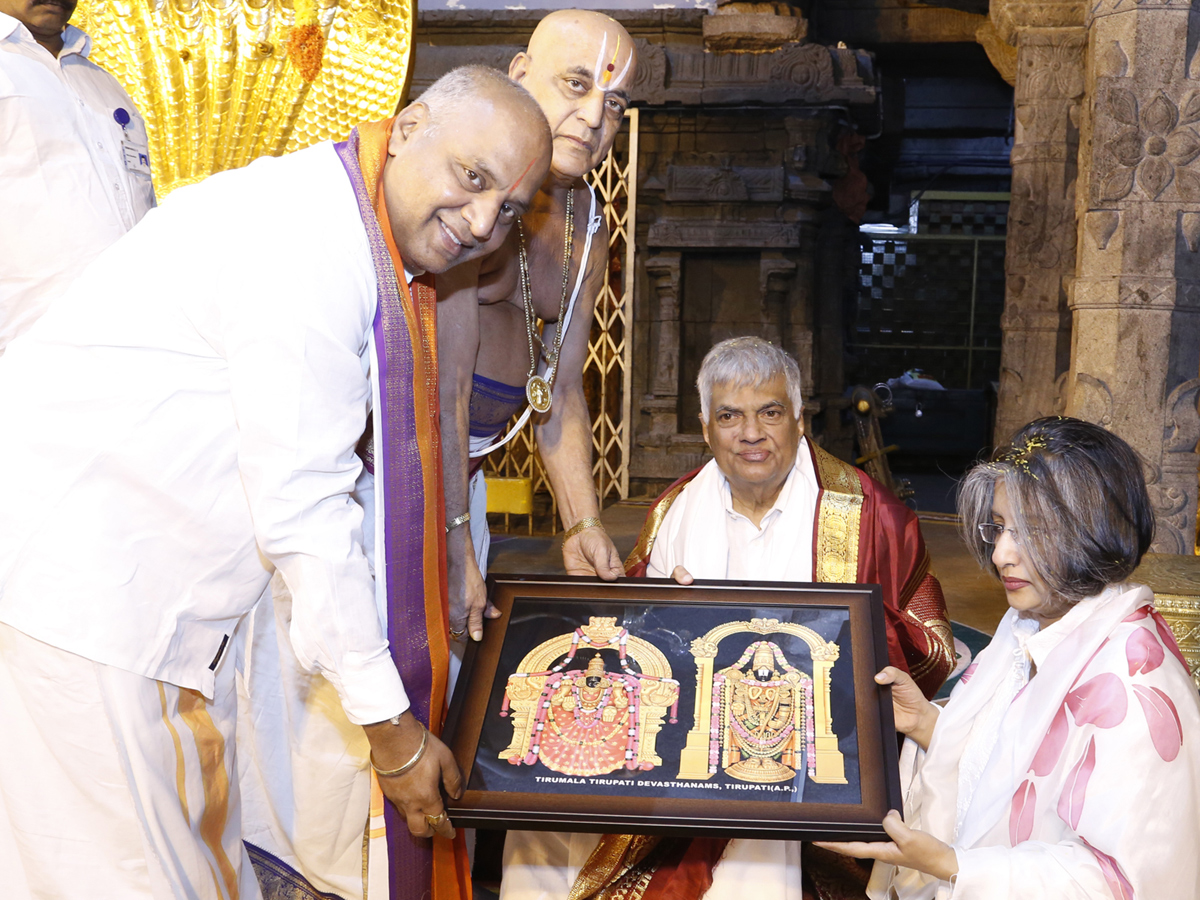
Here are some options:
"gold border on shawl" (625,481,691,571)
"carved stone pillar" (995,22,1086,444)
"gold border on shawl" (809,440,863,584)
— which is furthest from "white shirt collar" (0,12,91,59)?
"carved stone pillar" (995,22,1086,444)

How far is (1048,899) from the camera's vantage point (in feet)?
5.73

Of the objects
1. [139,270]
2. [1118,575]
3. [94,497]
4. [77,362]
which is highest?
[139,270]

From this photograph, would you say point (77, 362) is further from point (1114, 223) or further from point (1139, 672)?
point (1114, 223)

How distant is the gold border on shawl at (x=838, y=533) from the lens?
282 cm

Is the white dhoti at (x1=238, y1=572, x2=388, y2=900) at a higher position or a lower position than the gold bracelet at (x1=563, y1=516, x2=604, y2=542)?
lower

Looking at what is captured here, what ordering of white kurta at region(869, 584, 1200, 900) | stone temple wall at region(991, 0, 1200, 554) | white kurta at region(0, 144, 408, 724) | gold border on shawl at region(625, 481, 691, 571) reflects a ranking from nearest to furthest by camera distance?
1. white kurta at region(0, 144, 408, 724)
2. white kurta at region(869, 584, 1200, 900)
3. gold border on shawl at region(625, 481, 691, 571)
4. stone temple wall at region(991, 0, 1200, 554)

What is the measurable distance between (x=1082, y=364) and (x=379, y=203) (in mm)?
3669

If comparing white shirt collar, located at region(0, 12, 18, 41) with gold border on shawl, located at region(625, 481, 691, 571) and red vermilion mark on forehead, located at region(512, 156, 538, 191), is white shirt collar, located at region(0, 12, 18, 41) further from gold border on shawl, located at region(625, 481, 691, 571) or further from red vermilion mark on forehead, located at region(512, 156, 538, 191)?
gold border on shawl, located at region(625, 481, 691, 571)

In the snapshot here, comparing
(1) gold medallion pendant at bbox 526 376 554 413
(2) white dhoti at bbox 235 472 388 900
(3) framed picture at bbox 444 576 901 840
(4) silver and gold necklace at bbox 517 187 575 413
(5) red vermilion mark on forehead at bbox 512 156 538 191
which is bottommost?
(2) white dhoti at bbox 235 472 388 900

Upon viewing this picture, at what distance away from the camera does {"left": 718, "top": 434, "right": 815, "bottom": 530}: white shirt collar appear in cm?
295

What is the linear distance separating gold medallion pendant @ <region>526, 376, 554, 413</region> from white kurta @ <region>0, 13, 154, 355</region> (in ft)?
3.37

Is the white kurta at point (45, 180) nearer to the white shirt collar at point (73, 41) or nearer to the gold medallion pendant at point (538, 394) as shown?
the white shirt collar at point (73, 41)

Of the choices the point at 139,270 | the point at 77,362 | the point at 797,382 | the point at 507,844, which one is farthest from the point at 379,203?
the point at 507,844

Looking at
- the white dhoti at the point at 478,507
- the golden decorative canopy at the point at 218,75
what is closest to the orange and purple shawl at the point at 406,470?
the white dhoti at the point at 478,507
